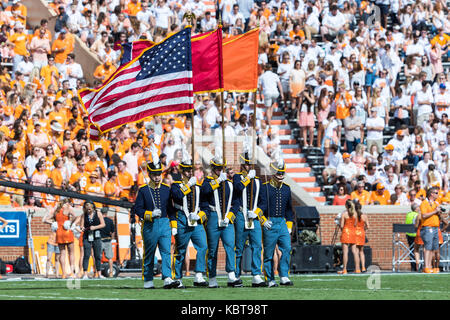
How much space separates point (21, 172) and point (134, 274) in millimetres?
3436

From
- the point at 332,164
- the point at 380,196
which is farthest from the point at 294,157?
the point at 380,196

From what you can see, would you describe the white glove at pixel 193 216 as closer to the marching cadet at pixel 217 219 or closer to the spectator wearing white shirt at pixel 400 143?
the marching cadet at pixel 217 219

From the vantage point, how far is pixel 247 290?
56.8 feet

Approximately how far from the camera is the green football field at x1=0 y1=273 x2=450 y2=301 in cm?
1596

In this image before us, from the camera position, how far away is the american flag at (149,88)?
1847 centimetres

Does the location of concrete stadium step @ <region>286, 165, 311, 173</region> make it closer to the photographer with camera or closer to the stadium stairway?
the stadium stairway

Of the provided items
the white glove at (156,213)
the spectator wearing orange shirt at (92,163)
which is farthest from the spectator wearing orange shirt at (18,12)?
the white glove at (156,213)

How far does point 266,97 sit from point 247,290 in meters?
12.6

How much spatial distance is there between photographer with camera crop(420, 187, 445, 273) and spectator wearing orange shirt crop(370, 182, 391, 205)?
10.5 ft

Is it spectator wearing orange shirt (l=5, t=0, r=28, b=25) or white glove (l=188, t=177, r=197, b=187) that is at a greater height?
spectator wearing orange shirt (l=5, t=0, r=28, b=25)

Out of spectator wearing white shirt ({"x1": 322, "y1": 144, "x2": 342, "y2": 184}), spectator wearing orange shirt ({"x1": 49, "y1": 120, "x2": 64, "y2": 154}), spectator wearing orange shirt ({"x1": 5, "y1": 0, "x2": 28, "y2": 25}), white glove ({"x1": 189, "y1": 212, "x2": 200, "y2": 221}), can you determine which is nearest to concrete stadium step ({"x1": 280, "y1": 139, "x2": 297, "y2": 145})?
spectator wearing white shirt ({"x1": 322, "y1": 144, "x2": 342, "y2": 184})

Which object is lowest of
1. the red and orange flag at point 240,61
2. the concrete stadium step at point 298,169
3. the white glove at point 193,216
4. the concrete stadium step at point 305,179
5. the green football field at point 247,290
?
the green football field at point 247,290

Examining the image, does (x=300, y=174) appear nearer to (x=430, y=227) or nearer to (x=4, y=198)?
(x=430, y=227)

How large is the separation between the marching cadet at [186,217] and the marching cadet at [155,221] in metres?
0.26
